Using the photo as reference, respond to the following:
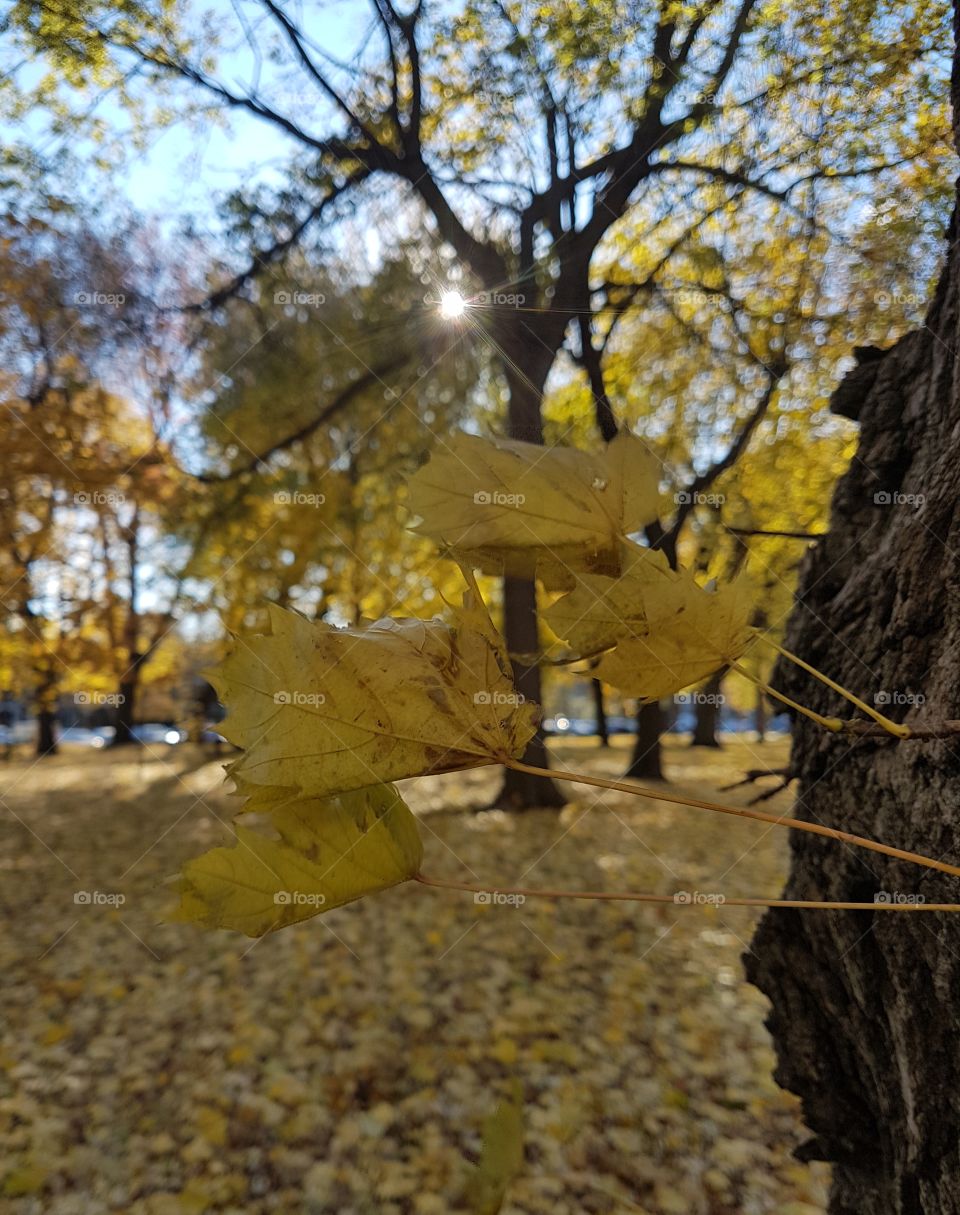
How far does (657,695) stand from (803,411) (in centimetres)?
76

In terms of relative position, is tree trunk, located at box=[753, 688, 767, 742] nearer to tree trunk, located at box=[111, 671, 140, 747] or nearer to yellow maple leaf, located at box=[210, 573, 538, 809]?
yellow maple leaf, located at box=[210, 573, 538, 809]

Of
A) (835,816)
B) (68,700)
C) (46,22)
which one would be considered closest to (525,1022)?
(835,816)

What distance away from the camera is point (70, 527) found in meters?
2.62

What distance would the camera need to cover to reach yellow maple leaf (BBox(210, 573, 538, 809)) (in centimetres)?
33

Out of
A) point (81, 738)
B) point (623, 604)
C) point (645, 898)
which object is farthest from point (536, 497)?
point (81, 738)

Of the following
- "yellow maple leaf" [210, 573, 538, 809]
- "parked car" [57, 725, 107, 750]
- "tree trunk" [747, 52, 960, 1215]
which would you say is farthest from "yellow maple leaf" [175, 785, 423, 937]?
"parked car" [57, 725, 107, 750]

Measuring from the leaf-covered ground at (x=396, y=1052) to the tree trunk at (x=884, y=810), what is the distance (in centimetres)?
51

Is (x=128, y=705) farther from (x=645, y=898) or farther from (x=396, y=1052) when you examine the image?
(x=645, y=898)

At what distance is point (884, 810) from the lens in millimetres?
596

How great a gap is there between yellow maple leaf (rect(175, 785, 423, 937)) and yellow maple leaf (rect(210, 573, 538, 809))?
2cm

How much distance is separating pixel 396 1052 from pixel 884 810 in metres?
1.41

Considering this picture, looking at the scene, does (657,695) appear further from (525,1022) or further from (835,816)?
(525,1022)

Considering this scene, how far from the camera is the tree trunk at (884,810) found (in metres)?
0.53

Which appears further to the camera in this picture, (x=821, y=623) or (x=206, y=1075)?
(x=206, y=1075)
